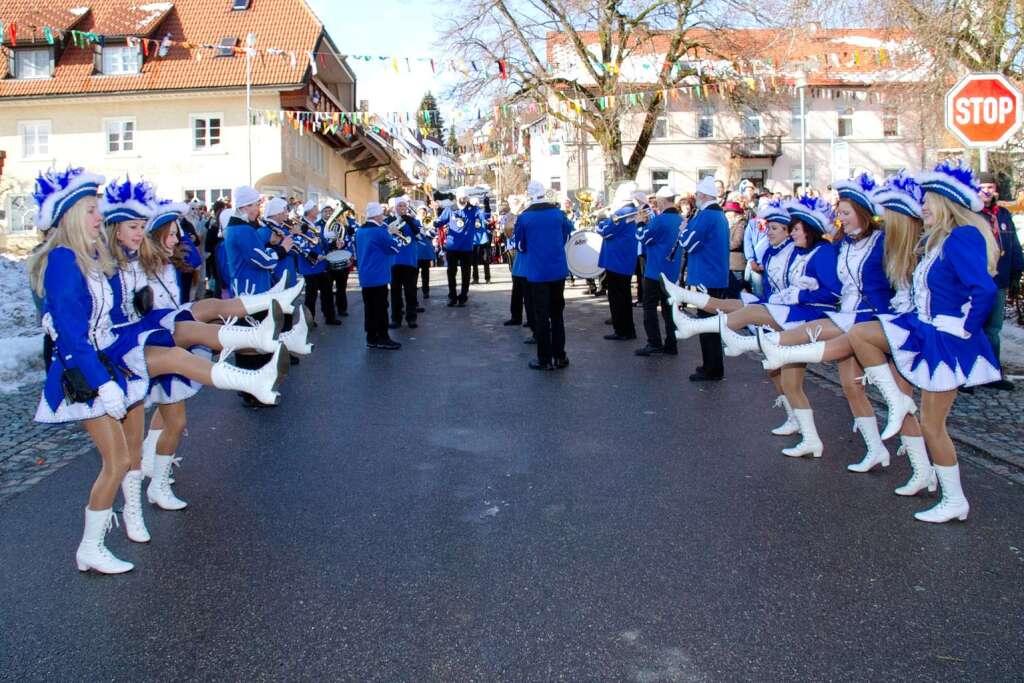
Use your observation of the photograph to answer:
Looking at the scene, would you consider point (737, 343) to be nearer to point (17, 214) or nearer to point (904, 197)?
point (904, 197)

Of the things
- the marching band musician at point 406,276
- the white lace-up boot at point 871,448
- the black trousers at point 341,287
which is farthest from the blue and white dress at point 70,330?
the black trousers at point 341,287

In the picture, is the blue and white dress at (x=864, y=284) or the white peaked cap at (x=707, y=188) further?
the white peaked cap at (x=707, y=188)

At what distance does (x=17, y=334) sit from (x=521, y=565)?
10220mm

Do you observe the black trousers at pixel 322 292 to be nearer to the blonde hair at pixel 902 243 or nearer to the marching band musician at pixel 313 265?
the marching band musician at pixel 313 265

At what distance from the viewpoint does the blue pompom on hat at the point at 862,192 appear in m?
5.81

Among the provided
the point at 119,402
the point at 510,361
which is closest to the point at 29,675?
the point at 119,402

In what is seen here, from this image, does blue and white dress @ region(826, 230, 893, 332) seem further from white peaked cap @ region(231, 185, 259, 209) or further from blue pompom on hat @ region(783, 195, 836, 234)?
white peaked cap @ region(231, 185, 259, 209)

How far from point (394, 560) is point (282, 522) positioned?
93cm

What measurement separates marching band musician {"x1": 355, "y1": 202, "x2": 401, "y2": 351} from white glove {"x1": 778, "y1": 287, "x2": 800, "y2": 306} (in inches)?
276

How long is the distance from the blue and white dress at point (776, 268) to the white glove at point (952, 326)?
169 cm

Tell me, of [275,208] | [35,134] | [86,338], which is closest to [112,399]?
[86,338]

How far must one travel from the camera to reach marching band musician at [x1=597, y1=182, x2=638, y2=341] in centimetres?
1306

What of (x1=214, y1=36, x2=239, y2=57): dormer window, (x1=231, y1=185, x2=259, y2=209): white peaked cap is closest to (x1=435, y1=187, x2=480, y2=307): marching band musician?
(x1=231, y1=185, x2=259, y2=209): white peaked cap

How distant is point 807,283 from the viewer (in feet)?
20.3
